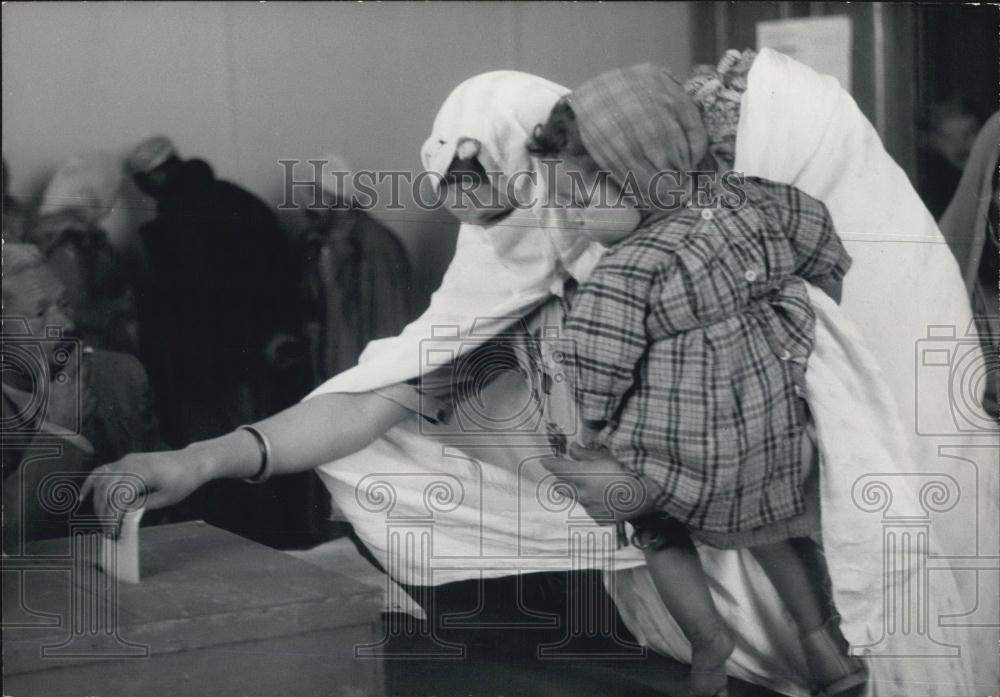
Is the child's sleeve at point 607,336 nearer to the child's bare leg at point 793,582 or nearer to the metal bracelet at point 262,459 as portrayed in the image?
the child's bare leg at point 793,582

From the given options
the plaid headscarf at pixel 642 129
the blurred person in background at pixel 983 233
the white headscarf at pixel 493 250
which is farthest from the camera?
the blurred person in background at pixel 983 233

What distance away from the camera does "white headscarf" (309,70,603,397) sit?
11.1 feet

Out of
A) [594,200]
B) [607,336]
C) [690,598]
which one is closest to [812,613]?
[690,598]

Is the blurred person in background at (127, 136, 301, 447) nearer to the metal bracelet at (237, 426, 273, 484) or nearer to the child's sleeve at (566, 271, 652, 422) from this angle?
the metal bracelet at (237, 426, 273, 484)

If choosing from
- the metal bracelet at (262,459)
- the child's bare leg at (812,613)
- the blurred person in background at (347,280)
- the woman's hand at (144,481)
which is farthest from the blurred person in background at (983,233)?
the woman's hand at (144,481)

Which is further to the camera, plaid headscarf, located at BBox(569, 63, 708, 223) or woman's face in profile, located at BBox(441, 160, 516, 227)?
woman's face in profile, located at BBox(441, 160, 516, 227)

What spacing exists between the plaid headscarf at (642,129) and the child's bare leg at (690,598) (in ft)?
2.74

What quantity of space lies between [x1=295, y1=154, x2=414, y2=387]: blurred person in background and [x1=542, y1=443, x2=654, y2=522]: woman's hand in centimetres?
54

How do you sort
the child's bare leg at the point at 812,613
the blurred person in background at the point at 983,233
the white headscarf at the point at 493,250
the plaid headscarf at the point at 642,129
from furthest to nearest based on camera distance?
the blurred person in background at the point at 983,233 → the child's bare leg at the point at 812,613 → the white headscarf at the point at 493,250 → the plaid headscarf at the point at 642,129

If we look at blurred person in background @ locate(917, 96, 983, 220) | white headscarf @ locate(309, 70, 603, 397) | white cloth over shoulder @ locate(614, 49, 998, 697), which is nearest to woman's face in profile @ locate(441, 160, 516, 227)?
white headscarf @ locate(309, 70, 603, 397)

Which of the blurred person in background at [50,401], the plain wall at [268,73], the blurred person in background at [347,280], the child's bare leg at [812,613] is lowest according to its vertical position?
the child's bare leg at [812,613]

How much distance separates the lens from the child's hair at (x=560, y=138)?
327cm

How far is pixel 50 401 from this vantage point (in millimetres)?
3510

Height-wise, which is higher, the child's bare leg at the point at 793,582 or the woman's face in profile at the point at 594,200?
the woman's face in profile at the point at 594,200
